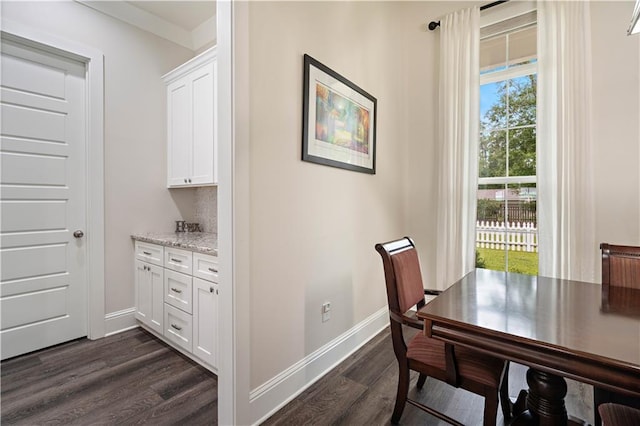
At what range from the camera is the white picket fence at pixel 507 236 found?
2.49 m

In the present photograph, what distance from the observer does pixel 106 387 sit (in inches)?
72.7

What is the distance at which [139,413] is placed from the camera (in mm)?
1620

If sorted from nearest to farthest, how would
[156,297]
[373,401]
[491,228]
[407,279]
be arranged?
1. [407,279]
2. [373,401]
3. [156,297]
4. [491,228]

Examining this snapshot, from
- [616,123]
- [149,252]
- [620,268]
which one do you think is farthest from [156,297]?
[616,123]

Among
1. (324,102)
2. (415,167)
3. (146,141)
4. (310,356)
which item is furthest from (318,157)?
(146,141)

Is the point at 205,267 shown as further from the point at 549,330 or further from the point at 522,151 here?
the point at 522,151

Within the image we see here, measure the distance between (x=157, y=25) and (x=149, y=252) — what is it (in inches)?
91.1

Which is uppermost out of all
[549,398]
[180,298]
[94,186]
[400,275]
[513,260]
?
[94,186]

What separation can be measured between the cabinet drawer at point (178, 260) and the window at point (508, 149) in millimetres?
2568

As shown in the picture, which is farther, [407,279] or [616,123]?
[616,123]

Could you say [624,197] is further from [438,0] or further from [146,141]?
[146,141]

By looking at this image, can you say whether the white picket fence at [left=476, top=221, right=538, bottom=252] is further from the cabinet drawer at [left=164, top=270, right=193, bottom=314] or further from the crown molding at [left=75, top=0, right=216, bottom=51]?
the crown molding at [left=75, top=0, right=216, bottom=51]

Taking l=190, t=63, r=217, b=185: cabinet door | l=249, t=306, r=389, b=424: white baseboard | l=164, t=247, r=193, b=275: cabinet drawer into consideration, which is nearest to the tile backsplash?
l=190, t=63, r=217, b=185: cabinet door

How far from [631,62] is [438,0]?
65.6 inches
